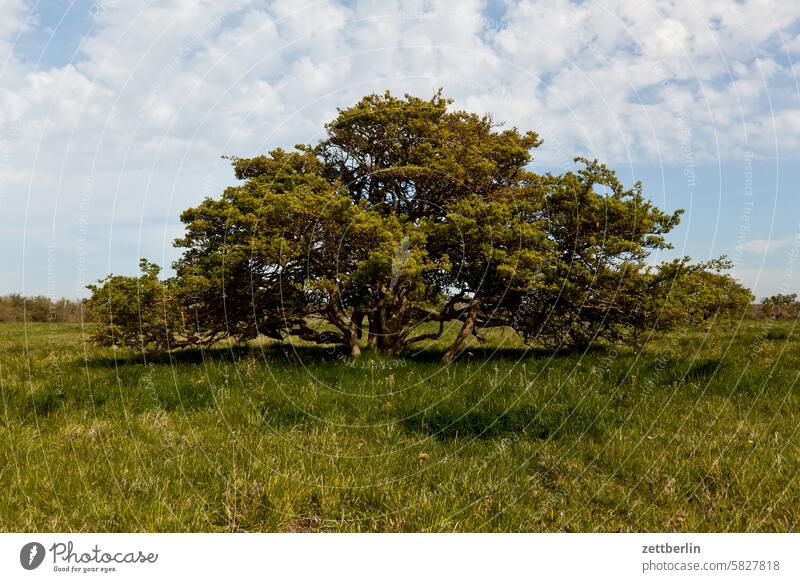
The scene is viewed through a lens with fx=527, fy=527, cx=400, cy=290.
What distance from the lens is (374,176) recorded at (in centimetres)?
1285

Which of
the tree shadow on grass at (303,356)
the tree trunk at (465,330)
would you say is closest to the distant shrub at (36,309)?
the tree shadow on grass at (303,356)

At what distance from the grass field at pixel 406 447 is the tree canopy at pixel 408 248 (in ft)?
5.34

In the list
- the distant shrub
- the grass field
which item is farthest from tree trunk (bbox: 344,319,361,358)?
the distant shrub

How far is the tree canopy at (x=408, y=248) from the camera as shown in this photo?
10.9 meters

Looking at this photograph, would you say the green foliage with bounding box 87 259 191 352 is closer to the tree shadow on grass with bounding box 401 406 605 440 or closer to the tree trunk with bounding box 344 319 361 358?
the tree trunk with bounding box 344 319 361 358
